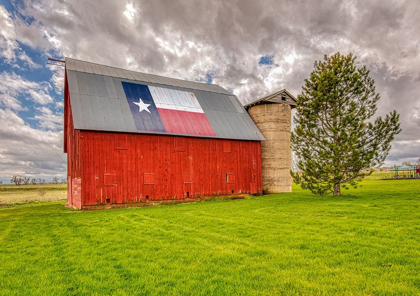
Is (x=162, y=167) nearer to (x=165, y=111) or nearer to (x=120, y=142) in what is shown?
(x=120, y=142)

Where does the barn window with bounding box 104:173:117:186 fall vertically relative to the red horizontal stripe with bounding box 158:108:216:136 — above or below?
below

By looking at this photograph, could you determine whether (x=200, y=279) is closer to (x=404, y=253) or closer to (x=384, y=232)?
(x=404, y=253)

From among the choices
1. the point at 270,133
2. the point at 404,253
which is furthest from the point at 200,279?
the point at 270,133

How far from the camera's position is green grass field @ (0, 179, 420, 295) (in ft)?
16.4

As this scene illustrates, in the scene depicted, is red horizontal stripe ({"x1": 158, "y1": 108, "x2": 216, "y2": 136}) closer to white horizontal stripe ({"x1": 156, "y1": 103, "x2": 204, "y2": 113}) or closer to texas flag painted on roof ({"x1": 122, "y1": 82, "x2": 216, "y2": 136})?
texas flag painted on roof ({"x1": 122, "y1": 82, "x2": 216, "y2": 136})

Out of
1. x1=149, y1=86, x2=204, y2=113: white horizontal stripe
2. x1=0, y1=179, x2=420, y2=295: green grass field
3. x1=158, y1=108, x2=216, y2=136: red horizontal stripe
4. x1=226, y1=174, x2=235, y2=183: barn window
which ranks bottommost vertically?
x1=0, y1=179, x2=420, y2=295: green grass field

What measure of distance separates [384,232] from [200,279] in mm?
6477

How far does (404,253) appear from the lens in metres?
6.43

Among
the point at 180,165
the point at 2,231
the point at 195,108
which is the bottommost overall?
the point at 2,231

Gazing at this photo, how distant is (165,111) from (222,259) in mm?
18176

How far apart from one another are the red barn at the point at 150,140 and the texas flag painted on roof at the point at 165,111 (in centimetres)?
8

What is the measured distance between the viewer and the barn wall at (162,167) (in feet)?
62.5

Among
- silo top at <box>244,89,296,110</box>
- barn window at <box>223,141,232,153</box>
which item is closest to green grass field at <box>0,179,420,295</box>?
barn window at <box>223,141,232,153</box>

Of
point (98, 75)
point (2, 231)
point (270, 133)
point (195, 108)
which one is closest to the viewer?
point (2, 231)
